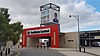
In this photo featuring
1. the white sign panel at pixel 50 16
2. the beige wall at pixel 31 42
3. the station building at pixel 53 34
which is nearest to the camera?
the station building at pixel 53 34

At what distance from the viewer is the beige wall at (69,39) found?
6950cm

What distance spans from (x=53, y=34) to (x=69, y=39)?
571 centimetres

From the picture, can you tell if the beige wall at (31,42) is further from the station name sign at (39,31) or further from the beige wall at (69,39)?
the beige wall at (69,39)

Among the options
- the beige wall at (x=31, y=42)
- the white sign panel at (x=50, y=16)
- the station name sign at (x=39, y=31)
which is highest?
the white sign panel at (x=50, y=16)

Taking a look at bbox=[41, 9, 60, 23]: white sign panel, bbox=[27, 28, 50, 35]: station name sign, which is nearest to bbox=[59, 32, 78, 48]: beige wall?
bbox=[27, 28, 50, 35]: station name sign

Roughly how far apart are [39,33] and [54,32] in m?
8.04

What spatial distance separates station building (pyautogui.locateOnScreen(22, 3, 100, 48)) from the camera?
2714 inches

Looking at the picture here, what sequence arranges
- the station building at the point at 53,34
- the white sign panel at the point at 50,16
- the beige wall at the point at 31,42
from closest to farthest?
1. the station building at the point at 53,34
2. the beige wall at the point at 31,42
3. the white sign panel at the point at 50,16

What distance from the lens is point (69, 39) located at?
70562mm

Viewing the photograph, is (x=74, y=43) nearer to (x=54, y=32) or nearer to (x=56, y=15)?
(x=54, y=32)

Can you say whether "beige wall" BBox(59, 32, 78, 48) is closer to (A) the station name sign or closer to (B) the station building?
(B) the station building

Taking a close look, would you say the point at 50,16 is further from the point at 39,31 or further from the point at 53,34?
the point at 53,34

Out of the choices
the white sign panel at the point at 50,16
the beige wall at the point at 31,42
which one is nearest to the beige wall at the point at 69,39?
the beige wall at the point at 31,42

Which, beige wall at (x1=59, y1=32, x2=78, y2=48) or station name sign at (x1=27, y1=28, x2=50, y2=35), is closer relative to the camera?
beige wall at (x1=59, y1=32, x2=78, y2=48)
